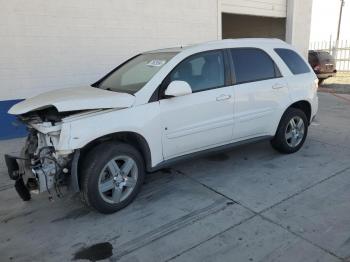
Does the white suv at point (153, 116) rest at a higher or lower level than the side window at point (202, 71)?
lower

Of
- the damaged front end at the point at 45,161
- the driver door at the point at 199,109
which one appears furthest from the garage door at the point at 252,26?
the damaged front end at the point at 45,161

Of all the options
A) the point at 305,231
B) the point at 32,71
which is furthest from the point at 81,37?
the point at 305,231

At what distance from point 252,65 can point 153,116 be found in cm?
183

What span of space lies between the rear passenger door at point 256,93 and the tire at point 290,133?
18 centimetres

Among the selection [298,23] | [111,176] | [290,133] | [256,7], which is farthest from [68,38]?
[298,23]

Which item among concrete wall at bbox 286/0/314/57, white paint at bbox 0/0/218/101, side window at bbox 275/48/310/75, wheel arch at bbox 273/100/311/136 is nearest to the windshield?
side window at bbox 275/48/310/75

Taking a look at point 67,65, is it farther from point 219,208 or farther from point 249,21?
point 249,21

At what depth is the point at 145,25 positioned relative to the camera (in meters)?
8.59

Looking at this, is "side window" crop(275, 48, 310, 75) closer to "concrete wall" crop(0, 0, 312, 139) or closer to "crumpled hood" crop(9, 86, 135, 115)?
"crumpled hood" crop(9, 86, 135, 115)

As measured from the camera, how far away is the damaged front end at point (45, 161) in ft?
11.3

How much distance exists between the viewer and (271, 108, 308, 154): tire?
5207mm

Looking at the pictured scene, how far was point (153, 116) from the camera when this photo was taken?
387 centimetres

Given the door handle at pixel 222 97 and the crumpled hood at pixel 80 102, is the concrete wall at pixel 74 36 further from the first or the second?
the door handle at pixel 222 97

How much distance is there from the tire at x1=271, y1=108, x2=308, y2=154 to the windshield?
2119 mm
